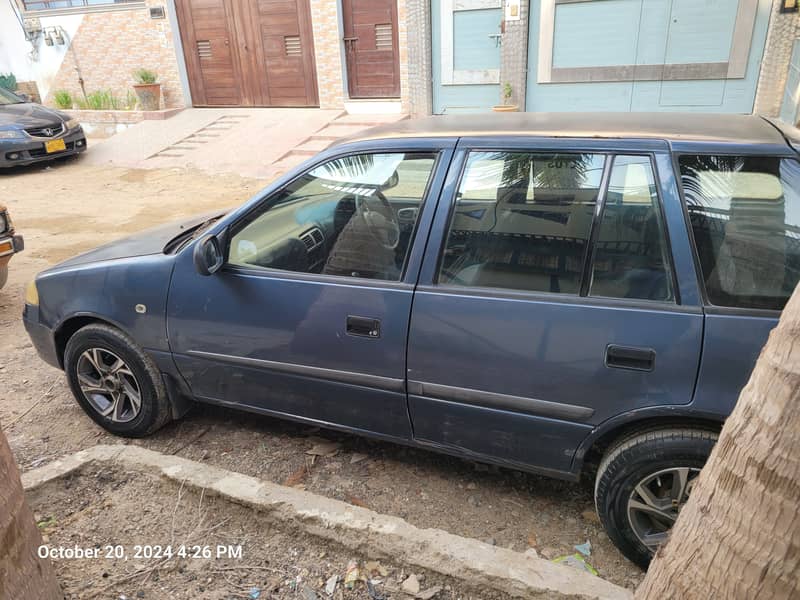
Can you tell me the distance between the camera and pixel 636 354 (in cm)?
212

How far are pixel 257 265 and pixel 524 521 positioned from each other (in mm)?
1764

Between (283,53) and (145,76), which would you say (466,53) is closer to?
(283,53)

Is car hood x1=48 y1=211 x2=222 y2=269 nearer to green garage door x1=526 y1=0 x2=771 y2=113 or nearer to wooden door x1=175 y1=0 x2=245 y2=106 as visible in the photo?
green garage door x1=526 y1=0 x2=771 y2=113

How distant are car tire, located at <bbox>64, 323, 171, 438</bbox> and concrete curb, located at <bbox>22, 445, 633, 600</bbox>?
0.35 metres

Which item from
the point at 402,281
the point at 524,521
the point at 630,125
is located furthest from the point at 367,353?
the point at 630,125

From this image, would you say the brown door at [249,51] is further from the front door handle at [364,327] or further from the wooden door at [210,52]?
the front door handle at [364,327]

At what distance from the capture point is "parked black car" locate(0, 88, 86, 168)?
35.2 feet

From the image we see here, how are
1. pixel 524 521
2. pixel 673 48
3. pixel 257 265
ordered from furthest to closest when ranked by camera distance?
pixel 673 48, pixel 257 265, pixel 524 521

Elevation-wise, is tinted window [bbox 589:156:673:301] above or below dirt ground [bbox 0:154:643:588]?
above

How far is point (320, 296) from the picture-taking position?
2.62 m

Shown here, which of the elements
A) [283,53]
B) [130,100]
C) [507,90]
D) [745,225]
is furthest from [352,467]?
[130,100]

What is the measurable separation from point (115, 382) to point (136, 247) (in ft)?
2.54

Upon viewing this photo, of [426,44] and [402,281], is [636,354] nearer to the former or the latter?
[402,281]

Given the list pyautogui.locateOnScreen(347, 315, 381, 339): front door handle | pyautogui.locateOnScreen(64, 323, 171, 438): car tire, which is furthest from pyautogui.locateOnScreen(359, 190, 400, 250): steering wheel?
pyautogui.locateOnScreen(64, 323, 171, 438): car tire
